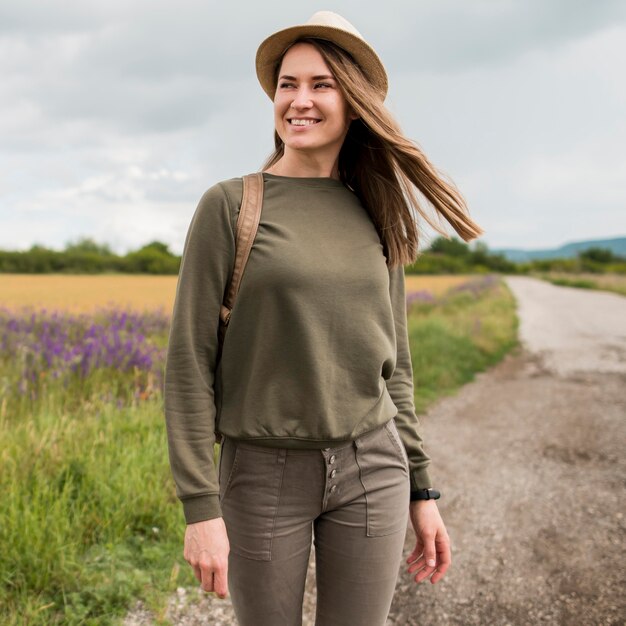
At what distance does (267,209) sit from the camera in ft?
4.77

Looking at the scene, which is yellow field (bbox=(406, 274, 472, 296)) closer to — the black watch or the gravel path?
the gravel path

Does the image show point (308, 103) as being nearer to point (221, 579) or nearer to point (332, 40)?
point (332, 40)

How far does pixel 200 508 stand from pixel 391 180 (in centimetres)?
107

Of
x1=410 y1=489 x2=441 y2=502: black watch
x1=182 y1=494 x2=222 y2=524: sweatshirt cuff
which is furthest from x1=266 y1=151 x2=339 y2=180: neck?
x1=410 y1=489 x2=441 y2=502: black watch

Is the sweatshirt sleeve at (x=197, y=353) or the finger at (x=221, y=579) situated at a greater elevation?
the sweatshirt sleeve at (x=197, y=353)

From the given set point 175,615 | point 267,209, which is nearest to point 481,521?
point 175,615

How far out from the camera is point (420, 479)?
176 cm

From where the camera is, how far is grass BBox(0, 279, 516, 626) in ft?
8.18

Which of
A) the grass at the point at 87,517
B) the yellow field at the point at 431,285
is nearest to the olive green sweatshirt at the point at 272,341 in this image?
the grass at the point at 87,517

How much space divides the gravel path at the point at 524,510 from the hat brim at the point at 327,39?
2.27 meters

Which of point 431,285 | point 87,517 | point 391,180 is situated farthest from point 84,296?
point 431,285

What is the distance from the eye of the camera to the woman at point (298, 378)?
1354 millimetres

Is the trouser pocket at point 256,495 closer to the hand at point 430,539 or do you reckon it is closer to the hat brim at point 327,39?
the hand at point 430,539

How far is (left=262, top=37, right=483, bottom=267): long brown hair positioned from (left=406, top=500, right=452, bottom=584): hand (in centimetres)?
73
